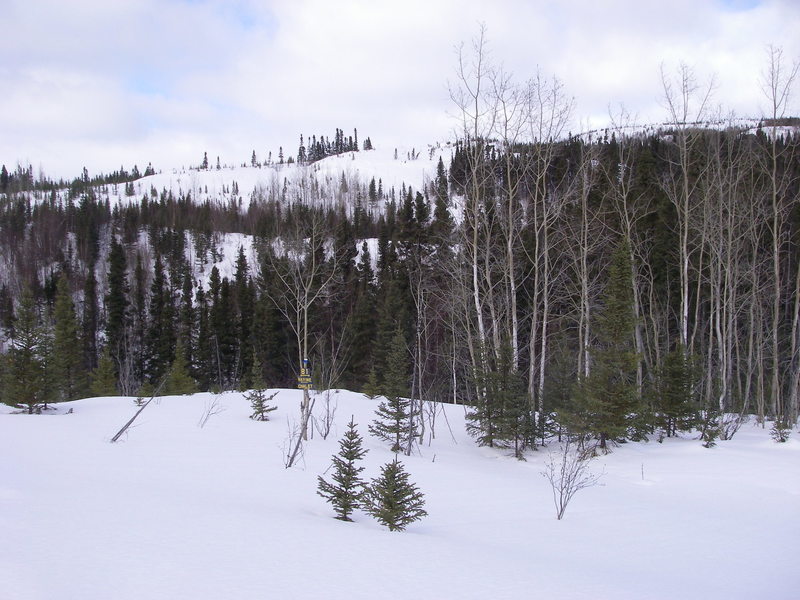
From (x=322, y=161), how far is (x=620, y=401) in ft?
474

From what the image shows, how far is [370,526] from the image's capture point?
7383 mm

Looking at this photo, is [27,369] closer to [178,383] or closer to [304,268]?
[178,383]

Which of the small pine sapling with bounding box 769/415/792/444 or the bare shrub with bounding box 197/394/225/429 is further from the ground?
the small pine sapling with bounding box 769/415/792/444

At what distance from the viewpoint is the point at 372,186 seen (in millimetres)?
99438

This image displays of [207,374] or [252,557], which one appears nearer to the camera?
[252,557]

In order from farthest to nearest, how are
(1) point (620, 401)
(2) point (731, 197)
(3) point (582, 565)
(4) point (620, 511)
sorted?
1. (2) point (731, 197)
2. (1) point (620, 401)
3. (4) point (620, 511)
4. (3) point (582, 565)

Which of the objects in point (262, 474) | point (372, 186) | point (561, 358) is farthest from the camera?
point (372, 186)

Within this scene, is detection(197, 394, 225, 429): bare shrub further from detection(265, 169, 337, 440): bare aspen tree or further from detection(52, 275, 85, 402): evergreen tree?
detection(52, 275, 85, 402): evergreen tree

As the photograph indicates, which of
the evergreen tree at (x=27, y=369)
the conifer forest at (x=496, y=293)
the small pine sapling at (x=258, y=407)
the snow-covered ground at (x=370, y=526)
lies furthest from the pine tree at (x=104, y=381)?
the small pine sapling at (x=258, y=407)

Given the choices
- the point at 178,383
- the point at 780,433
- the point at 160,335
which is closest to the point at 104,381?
the point at 178,383

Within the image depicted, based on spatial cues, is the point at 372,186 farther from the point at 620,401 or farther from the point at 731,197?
the point at 620,401

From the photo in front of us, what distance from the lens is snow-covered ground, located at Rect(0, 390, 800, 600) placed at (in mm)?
4715

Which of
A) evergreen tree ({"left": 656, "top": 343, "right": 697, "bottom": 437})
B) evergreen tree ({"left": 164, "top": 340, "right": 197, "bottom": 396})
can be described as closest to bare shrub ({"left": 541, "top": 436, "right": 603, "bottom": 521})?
evergreen tree ({"left": 656, "top": 343, "right": 697, "bottom": 437})

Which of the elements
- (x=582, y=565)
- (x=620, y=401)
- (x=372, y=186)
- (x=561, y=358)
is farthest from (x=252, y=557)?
(x=372, y=186)
